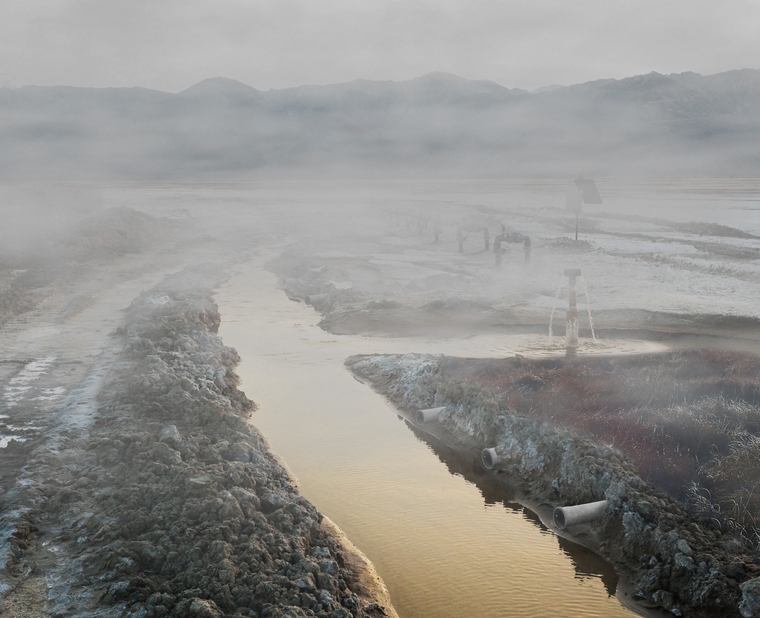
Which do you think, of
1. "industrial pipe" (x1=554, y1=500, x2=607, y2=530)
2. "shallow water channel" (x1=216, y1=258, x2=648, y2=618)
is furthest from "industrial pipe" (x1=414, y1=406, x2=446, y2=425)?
"industrial pipe" (x1=554, y1=500, x2=607, y2=530)

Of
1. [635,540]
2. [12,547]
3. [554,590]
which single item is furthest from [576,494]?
[12,547]

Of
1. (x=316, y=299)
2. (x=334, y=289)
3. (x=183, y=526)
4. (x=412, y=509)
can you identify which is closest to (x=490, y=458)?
(x=412, y=509)

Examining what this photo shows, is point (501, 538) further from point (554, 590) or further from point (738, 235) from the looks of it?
point (738, 235)

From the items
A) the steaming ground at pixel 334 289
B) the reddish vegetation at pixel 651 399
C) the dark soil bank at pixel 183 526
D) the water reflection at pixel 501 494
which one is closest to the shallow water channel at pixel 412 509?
the water reflection at pixel 501 494

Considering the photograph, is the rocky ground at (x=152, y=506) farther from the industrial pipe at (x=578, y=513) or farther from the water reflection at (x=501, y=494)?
the industrial pipe at (x=578, y=513)

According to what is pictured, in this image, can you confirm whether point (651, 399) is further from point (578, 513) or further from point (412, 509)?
point (412, 509)

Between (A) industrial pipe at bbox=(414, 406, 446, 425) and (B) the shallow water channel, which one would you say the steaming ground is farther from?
(A) industrial pipe at bbox=(414, 406, 446, 425)

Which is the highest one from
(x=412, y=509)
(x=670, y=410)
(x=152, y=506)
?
(x=152, y=506)

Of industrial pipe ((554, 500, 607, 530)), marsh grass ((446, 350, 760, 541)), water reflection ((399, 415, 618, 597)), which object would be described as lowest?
water reflection ((399, 415, 618, 597))
